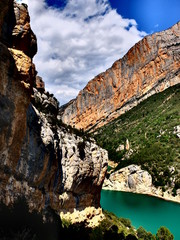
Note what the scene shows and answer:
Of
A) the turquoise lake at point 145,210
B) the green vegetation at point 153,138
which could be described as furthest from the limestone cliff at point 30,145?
the green vegetation at point 153,138

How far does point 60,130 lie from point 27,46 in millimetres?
9060

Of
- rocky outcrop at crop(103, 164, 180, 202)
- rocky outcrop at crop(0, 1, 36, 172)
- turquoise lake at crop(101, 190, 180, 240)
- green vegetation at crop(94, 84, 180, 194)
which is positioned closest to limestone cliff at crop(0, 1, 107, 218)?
rocky outcrop at crop(0, 1, 36, 172)

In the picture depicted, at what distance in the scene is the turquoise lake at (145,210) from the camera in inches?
1162

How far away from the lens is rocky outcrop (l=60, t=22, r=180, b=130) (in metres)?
82.3

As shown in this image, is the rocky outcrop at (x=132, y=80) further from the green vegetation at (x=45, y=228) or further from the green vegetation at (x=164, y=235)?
the green vegetation at (x=45, y=228)

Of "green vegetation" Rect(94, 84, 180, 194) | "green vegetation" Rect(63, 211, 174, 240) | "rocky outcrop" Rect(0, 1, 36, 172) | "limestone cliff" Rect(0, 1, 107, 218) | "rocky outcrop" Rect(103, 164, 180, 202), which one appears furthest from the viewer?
"green vegetation" Rect(94, 84, 180, 194)

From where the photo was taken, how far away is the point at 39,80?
22438 millimetres

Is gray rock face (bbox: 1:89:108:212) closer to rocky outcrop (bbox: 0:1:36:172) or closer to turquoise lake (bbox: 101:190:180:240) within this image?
rocky outcrop (bbox: 0:1:36:172)

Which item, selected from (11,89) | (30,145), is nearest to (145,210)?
(30,145)

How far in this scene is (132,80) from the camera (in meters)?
90.2

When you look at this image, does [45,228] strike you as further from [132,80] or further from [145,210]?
[132,80]

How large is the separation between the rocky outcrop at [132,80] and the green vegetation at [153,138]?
8143 millimetres

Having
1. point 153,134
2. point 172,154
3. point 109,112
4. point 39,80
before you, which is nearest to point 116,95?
point 109,112

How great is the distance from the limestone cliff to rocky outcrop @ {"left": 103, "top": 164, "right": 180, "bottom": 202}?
84.9 ft
